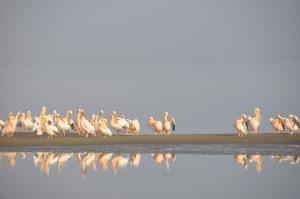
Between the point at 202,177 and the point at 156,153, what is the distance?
3.20 meters

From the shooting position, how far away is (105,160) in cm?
1964

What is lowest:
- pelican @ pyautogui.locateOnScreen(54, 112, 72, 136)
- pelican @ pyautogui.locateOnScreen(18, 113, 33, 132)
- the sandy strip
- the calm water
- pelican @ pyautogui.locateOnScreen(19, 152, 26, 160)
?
the calm water

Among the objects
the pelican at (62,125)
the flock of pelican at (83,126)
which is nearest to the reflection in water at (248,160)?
the flock of pelican at (83,126)

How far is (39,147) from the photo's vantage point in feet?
72.1

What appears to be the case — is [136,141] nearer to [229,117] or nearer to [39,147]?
[39,147]

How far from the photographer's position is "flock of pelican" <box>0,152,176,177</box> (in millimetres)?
18828

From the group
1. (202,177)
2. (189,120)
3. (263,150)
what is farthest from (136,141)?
(189,120)

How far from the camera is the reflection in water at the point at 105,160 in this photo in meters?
18.8

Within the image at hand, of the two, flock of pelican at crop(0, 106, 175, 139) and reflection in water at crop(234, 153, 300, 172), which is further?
flock of pelican at crop(0, 106, 175, 139)

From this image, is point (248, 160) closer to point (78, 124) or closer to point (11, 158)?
point (11, 158)

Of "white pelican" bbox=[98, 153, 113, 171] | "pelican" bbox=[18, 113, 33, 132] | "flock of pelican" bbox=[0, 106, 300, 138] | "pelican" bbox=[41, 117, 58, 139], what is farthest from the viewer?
"pelican" bbox=[18, 113, 33, 132]

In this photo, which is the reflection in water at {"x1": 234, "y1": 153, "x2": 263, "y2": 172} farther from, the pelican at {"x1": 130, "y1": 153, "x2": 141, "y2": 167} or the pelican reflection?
the pelican at {"x1": 130, "y1": 153, "x2": 141, "y2": 167}

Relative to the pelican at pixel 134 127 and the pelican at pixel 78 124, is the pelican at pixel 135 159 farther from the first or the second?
the pelican at pixel 78 124

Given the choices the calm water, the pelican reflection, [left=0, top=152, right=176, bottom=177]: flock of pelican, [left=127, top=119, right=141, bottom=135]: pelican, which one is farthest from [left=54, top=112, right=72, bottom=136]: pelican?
the pelican reflection
